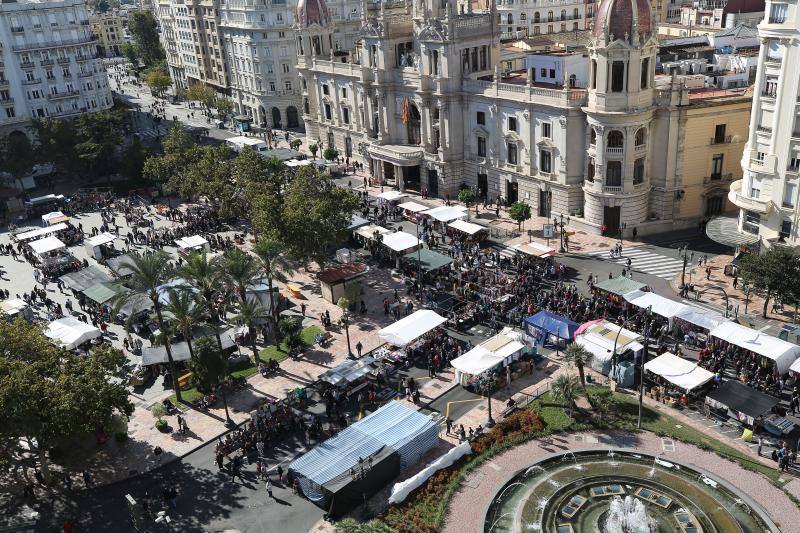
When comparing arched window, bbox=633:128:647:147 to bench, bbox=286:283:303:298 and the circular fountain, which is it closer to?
bench, bbox=286:283:303:298

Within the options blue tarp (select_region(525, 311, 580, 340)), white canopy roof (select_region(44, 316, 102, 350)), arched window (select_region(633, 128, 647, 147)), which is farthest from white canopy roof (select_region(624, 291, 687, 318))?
white canopy roof (select_region(44, 316, 102, 350))

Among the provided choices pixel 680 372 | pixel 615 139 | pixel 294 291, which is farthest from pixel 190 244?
pixel 680 372

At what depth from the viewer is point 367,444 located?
40.1 meters

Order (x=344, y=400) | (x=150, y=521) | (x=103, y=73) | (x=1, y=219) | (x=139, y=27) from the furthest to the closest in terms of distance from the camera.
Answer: (x=139, y=27), (x=103, y=73), (x=1, y=219), (x=344, y=400), (x=150, y=521)

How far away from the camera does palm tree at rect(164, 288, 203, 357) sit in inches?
1847

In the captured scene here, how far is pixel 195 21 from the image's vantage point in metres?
148

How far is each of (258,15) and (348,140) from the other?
33.2 metres

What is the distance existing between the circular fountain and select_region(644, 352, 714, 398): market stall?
255 inches

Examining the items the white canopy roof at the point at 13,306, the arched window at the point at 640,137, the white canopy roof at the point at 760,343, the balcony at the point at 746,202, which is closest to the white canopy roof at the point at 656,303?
the white canopy roof at the point at 760,343

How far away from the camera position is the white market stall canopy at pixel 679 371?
144 feet

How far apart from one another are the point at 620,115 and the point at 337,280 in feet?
98.8

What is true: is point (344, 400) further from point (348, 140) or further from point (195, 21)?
point (195, 21)

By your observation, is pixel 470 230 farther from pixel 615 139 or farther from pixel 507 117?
pixel 615 139

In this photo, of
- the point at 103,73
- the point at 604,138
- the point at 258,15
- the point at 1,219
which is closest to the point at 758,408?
the point at 604,138
